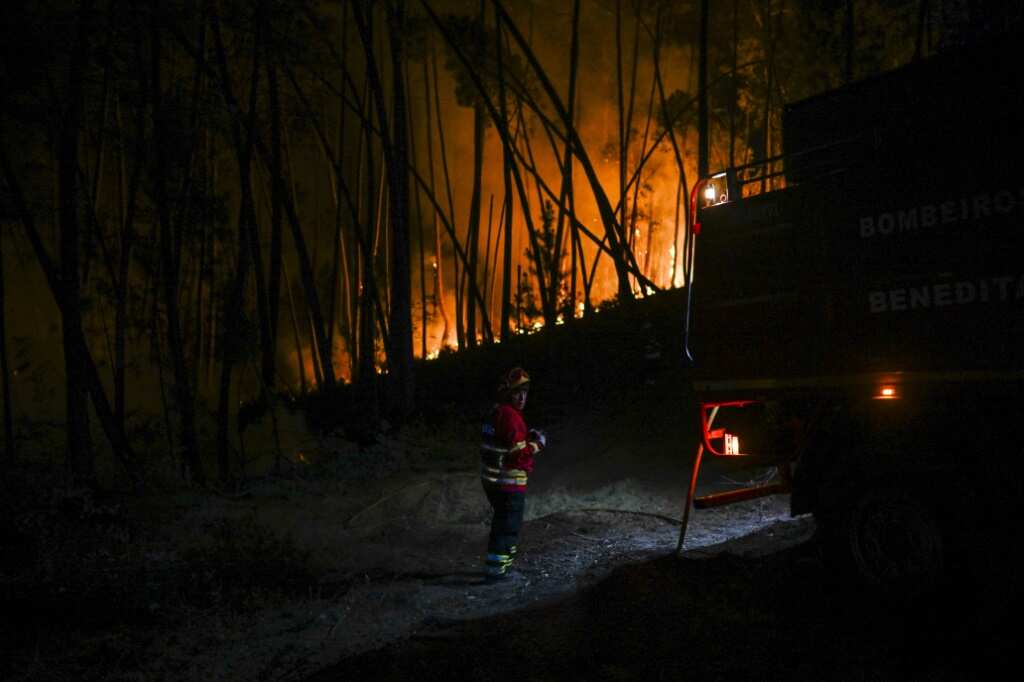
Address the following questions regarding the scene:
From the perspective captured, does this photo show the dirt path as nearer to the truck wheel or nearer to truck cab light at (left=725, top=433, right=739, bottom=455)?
truck cab light at (left=725, top=433, right=739, bottom=455)

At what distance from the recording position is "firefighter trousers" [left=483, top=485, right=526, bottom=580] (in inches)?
213

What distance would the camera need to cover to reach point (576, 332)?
13086mm

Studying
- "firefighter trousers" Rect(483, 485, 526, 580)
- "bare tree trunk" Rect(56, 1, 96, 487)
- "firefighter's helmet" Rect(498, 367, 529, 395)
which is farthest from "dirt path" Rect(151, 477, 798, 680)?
"bare tree trunk" Rect(56, 1, 96, 487)

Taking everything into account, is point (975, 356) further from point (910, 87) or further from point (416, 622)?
point (416, 622)

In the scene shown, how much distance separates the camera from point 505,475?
5.43 meters

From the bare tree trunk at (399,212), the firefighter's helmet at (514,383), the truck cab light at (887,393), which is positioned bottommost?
the truck cab light at (887,393)

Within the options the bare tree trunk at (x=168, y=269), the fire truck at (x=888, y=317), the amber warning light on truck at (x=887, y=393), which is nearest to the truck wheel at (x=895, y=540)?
the fire truck at (x=888, y=317)

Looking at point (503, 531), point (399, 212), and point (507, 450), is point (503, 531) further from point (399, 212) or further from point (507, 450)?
point (399, 212)

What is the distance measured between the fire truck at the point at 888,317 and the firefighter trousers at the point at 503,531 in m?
1.30

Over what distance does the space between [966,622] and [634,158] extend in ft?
64.0

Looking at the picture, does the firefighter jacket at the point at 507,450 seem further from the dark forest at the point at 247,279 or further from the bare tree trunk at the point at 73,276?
the bare tree trunk at the point at 73,276

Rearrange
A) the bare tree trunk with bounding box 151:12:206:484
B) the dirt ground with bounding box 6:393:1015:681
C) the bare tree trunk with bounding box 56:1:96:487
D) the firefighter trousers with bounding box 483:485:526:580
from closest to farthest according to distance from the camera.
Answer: the dirt ground with bounding box 6:393:1015:681 → the firefighter trousers with bounding box 483:485:526:580 → the bare tree trunk with bounding box 56:1:96:487 → the bare tree trunk with bounding box 151:12:206:484

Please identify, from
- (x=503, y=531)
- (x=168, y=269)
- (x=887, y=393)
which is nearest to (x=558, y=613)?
(x=503, y=531)

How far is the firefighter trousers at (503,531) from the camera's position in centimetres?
541
